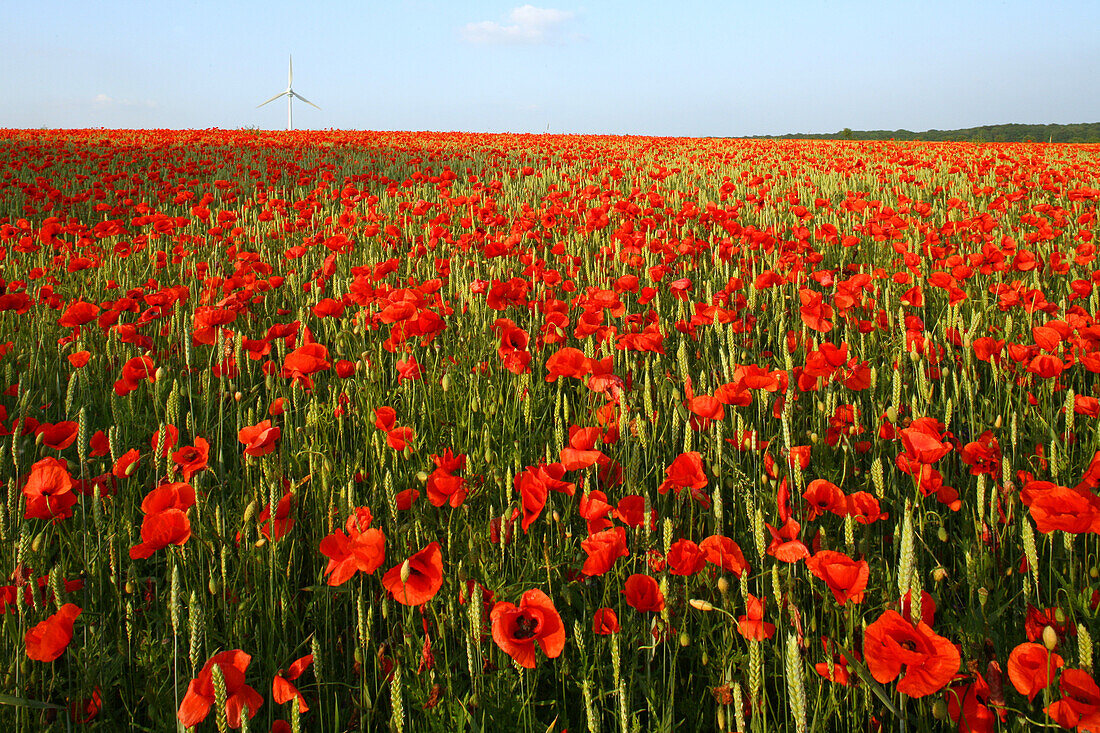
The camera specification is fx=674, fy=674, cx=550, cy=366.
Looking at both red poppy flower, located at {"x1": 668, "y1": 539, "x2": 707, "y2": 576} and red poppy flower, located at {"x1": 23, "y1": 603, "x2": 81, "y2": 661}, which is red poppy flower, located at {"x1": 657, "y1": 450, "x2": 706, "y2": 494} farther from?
red poppy flower, located at {"x1": 23, "y1": 603, "x2": 81, "y2": 661}

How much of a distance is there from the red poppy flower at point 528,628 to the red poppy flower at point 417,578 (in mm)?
136

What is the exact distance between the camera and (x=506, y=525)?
4.33 feet

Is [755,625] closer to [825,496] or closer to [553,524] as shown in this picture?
[825,496]

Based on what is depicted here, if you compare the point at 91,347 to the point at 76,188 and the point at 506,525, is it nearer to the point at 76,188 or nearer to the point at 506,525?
the point at 506,525

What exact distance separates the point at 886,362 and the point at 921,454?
125cm

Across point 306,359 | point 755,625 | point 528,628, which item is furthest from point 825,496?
point 306,359

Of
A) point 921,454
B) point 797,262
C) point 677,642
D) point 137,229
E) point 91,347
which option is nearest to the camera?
point 677,642

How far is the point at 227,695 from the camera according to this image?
0.93 meters

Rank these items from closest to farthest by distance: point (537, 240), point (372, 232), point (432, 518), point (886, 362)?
1. point (432, 518)
2. point (886, 362)
3. point (372, 232)
4. point (537, 240)

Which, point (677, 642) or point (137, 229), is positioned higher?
point (137, 229)

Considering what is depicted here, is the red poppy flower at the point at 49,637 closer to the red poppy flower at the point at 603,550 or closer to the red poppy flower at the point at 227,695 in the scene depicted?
the red poppy flower at the point at 227,695

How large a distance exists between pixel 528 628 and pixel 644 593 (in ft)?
0.73

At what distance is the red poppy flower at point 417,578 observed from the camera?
1.07m

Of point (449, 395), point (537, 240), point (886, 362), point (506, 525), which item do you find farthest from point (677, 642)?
point (537, 240)
